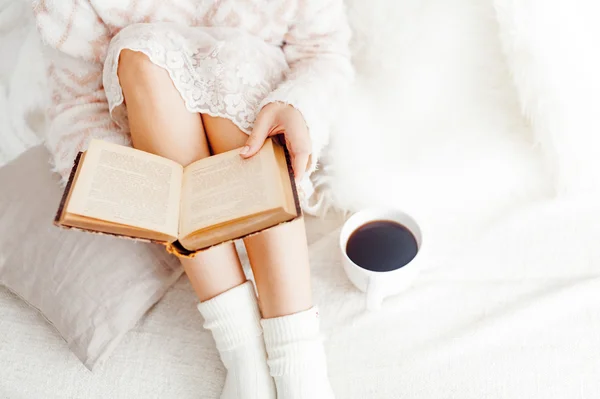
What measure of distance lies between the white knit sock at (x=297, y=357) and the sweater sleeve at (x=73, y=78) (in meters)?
0.30

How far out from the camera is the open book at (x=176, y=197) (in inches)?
18.6

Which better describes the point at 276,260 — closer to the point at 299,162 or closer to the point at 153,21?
the point at 299,162

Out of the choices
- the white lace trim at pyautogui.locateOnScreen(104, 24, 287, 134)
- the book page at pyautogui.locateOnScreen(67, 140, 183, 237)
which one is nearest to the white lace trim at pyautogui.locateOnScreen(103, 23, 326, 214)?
the white lace trim at pyautogui.locateOnScreen(104, 24, 287, 134)

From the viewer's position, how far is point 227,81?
2.03ft

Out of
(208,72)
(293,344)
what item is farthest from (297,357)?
(208,72)

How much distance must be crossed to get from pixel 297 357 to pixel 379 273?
0.42 ft

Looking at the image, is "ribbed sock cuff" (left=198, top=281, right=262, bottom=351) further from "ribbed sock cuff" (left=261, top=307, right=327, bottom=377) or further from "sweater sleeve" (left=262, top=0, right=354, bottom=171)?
"sweater sleeve" (left=262, top=0, right=354, bottom=171)

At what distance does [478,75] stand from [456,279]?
0.92ft

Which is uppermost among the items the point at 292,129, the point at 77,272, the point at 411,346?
the point at 292,129

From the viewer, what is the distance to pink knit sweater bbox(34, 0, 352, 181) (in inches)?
25.9

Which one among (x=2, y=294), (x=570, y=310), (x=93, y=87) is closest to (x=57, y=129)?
(x=93, y=87)

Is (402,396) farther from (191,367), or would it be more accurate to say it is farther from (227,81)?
(227,81)

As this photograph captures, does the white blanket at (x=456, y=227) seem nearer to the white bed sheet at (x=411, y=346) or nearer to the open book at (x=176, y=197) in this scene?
the white bed sheet at (x=411, y=346)

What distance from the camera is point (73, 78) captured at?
702mm
